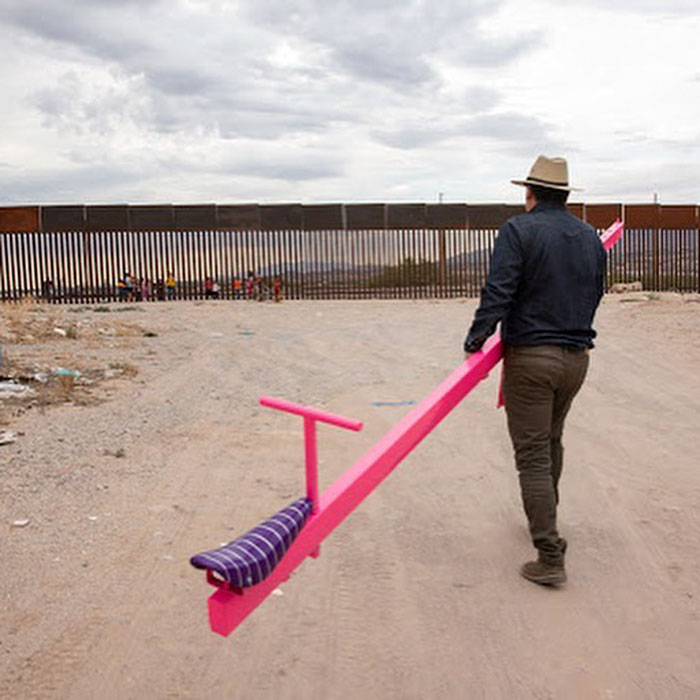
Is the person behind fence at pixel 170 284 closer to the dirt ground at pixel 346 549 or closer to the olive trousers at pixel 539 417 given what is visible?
the dirt ground at pixel 346 549

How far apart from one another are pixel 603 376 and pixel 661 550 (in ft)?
16.4

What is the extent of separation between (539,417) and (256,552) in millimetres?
1731

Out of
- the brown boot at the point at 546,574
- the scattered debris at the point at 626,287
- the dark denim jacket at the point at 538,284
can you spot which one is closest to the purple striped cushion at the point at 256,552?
the dark denim jacket at the point at 538,284

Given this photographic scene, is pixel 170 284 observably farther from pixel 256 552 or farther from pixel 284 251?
pixel 256 552

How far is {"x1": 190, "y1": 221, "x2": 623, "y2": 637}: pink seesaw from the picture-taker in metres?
2.36

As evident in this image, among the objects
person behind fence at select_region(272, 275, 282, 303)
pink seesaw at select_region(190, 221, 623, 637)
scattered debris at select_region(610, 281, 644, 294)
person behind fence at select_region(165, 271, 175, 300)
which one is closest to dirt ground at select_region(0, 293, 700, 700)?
pink seesaw at select_region(190, 221, 623, 637)

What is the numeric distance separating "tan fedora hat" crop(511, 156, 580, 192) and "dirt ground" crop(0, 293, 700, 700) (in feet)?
6.04

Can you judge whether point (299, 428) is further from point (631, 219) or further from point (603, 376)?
point (631, 219)

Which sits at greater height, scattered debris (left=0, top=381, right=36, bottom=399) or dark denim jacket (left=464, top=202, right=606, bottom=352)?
dark denim jacket (left=464, top=202, right=606, bottom=352)

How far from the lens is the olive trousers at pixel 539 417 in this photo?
3650mm

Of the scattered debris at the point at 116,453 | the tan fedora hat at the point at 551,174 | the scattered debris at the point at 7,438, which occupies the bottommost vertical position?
the scattered debris at the point at 116,453

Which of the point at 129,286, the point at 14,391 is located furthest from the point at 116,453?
the point at 129,286

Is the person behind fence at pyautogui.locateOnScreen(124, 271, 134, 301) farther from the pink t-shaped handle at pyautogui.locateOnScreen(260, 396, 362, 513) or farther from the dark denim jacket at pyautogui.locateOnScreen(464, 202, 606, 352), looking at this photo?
the pink t-shaped handle at pyautogui.locateOnScreen(260, 396, 362, 513)

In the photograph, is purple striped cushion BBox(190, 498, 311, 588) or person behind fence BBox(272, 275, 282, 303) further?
person behind fence BBox(272, 275, 282, 303)
